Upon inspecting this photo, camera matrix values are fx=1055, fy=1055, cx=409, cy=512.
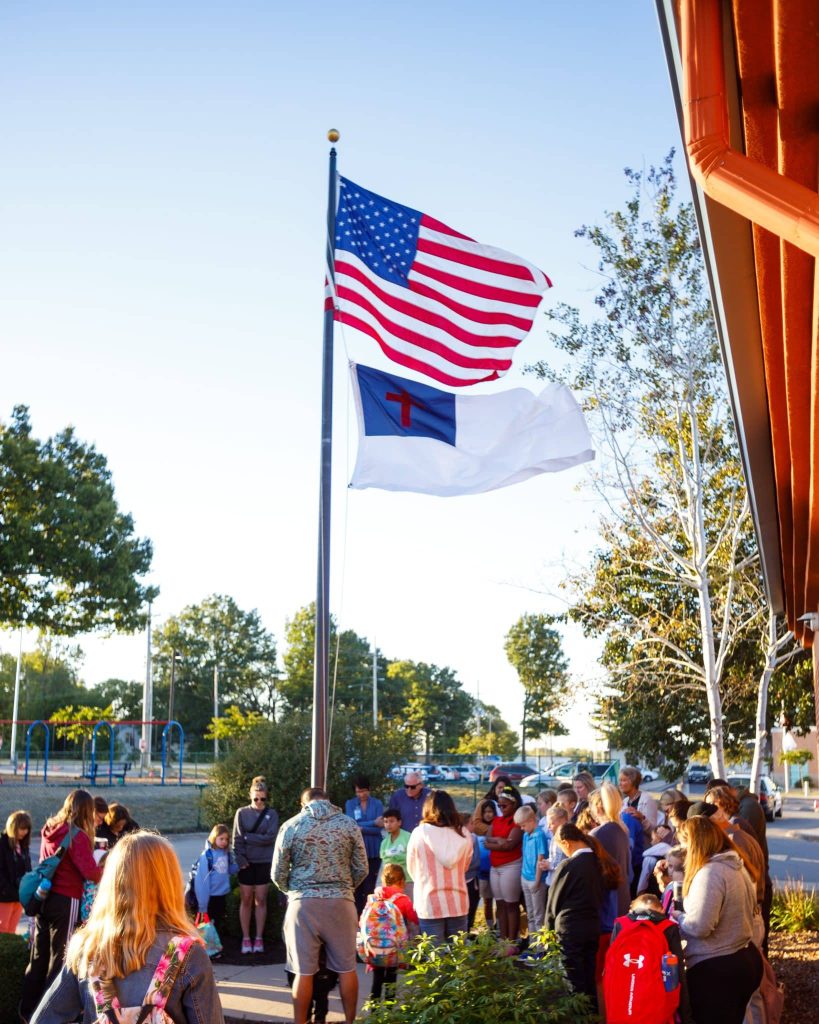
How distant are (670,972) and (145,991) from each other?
12.0 ft

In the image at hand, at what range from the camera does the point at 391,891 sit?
8.84m

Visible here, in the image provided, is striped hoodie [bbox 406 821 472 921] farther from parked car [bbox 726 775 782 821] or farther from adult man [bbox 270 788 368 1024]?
parked car [bbox 726 775 782 821]

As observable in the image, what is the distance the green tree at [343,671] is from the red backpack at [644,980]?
6811cm

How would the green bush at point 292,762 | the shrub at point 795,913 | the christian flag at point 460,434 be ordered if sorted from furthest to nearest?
the green bush at point 292,762 → the shrub at point 795,913 → the christian flag at point 460,434

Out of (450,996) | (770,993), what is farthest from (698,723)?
(450,996)

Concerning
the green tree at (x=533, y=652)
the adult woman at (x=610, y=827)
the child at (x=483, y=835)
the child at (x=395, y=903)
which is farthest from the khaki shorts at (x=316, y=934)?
the green tree at (x=533, y=652)

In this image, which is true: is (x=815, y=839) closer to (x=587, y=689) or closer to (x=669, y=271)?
(x=587, y=689)

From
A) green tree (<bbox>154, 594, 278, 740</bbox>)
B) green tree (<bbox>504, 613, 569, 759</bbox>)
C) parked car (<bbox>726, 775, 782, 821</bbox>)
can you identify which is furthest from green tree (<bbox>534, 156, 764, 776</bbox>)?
green tree (<bbox>154, 594, 278, 740</bbox>)

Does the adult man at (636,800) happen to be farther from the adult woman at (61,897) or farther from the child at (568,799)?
the adult woman at (61,897)

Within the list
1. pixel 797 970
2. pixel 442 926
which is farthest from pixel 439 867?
pixel 797 970

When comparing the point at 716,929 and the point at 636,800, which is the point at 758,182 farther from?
the point at 636,800

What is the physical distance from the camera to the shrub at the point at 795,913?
12383 mm

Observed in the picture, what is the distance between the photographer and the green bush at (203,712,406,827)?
14.2 m

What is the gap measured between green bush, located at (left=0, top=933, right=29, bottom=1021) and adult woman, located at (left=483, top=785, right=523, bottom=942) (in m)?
4.62
